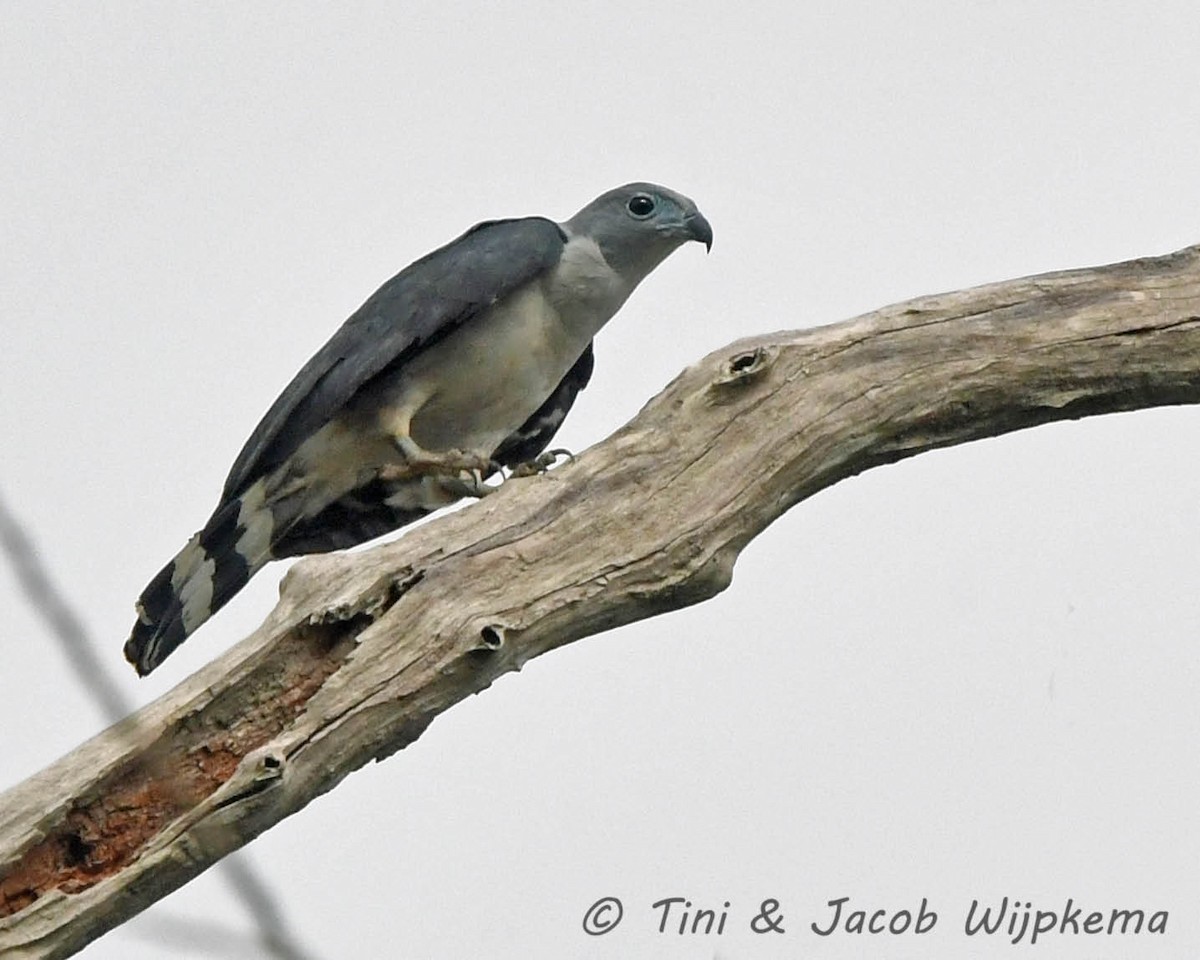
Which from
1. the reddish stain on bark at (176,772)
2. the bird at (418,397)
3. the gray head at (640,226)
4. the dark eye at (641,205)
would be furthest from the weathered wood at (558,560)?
the dark eye at (641,205)

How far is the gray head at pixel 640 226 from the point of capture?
20.5 feet

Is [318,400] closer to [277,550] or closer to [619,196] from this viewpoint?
[277,550]

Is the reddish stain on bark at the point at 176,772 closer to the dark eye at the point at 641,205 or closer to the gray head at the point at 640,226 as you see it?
the gray head at the point at 640,226

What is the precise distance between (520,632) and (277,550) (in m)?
2.17

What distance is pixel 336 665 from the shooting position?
3.88 meters

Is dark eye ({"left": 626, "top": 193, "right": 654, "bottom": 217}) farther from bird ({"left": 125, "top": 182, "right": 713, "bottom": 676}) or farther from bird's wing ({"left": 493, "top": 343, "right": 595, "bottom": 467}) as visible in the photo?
bird's wing ({"left": 493, "top": 343, "right": 595, "bottom": 467})

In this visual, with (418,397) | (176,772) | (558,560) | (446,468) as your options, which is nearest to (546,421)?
(418,397)

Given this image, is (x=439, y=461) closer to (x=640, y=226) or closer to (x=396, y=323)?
(x=396, y=323)

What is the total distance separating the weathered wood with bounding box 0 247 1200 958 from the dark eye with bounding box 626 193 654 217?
2195mm

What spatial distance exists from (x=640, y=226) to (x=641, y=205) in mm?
104

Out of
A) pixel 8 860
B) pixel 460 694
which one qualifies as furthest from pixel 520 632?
pixel 8 860

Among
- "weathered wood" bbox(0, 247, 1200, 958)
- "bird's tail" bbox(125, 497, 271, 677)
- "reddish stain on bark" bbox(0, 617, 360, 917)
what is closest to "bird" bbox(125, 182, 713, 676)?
"bird's tail" bbox(125, 497, 271, 677)

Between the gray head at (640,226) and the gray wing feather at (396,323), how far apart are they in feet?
1.01

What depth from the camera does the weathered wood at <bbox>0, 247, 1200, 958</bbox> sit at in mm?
3643
